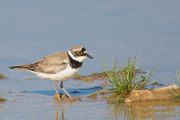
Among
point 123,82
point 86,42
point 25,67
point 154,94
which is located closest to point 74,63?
point 25,67

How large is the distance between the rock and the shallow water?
16 centimetres

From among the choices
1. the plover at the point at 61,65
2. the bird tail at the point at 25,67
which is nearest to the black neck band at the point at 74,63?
the plover at the point at 61,65

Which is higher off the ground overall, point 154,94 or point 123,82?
point 123,82

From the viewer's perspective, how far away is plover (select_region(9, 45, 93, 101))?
1334 centimetres

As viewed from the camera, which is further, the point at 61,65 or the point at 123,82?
the point at 61,65

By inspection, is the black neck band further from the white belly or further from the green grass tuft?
the green grass tuft

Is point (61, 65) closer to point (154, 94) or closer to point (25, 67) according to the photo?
point (25, 67)

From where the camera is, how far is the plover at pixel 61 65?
13.3 meters

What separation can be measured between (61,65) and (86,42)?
256cm

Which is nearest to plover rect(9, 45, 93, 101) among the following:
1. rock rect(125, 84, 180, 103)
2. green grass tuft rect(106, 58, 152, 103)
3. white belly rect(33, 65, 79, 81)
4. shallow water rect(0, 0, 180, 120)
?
white belly rect(33, 65, 79, 81)

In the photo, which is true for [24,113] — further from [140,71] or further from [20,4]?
[20,4]

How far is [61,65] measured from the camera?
44.1 feet

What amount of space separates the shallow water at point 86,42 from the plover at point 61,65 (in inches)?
13.0

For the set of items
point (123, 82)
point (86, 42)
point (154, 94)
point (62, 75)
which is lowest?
point (154, 94)
